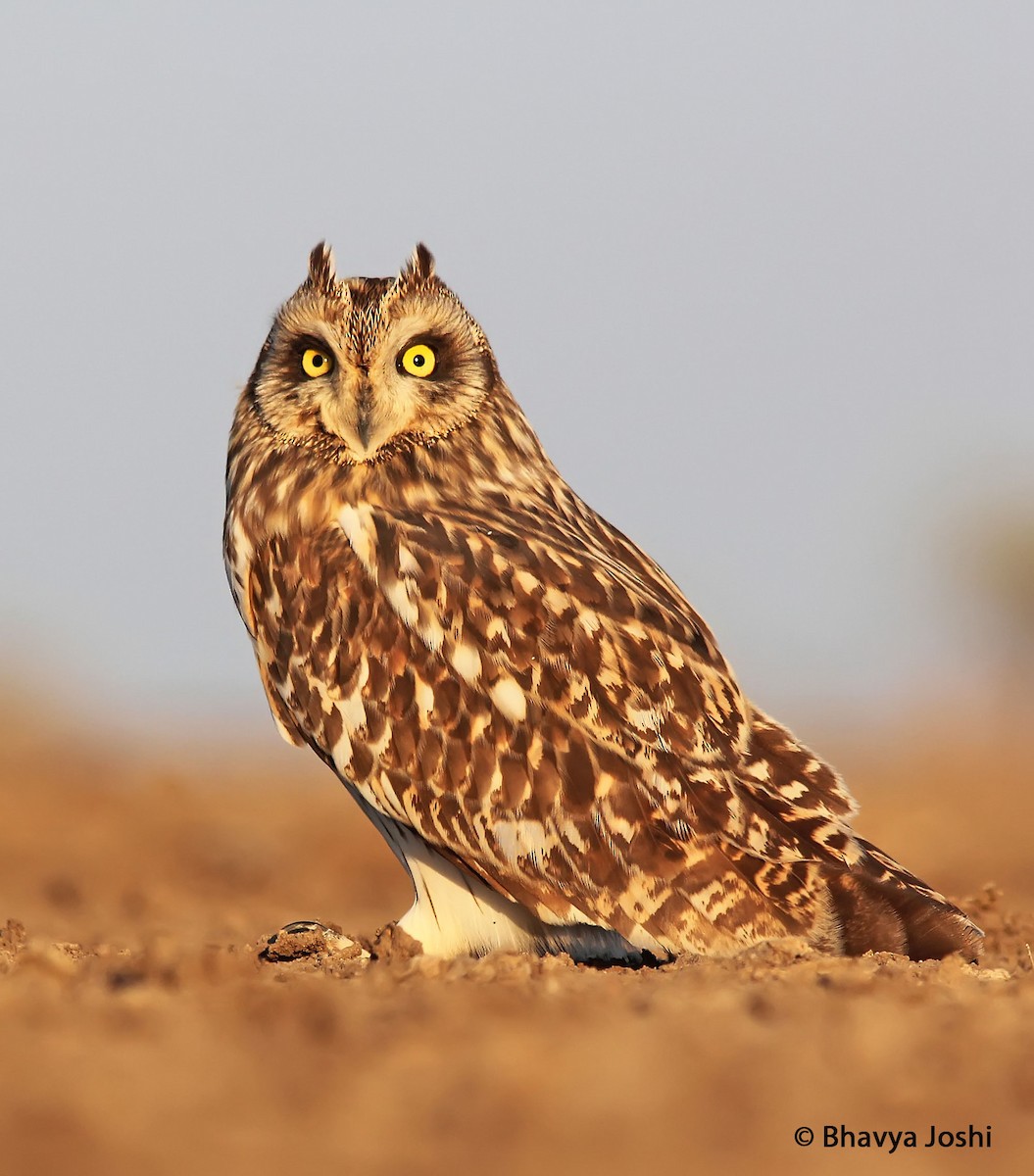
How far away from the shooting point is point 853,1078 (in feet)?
9.84

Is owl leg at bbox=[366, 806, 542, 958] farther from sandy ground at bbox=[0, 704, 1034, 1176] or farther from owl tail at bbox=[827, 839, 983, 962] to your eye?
owl tail at bbox=[827, 839, 983, 962]

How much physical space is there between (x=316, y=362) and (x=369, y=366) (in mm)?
262

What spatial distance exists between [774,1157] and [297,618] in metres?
3.43

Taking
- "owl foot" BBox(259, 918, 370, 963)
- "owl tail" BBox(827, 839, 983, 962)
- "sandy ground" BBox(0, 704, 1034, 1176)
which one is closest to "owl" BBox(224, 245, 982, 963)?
"owl tail" BBox(827, 839, 983, 962)

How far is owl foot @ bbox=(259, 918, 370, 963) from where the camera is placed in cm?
539

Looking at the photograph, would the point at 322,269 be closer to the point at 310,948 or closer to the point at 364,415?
the point at 364,415

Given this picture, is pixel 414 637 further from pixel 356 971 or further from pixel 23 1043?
pixel 23 1043

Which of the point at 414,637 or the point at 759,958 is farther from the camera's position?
the point at 414,637

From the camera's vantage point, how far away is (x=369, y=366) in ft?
19.9

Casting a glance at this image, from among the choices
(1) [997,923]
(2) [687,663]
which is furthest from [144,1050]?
(1) [997,923]

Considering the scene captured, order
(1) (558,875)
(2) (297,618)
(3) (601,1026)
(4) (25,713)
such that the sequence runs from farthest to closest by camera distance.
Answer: (4) (25,713), (2) (297,618), (1) (558,875), (3) (601,1026)

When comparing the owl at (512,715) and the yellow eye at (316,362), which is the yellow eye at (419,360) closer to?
the owl at (512,715)

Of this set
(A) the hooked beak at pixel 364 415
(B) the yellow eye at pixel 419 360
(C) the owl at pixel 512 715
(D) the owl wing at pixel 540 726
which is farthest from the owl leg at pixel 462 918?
(B) the yellow eye at pixel 419 360

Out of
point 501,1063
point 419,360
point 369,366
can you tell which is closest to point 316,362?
point 369,366
